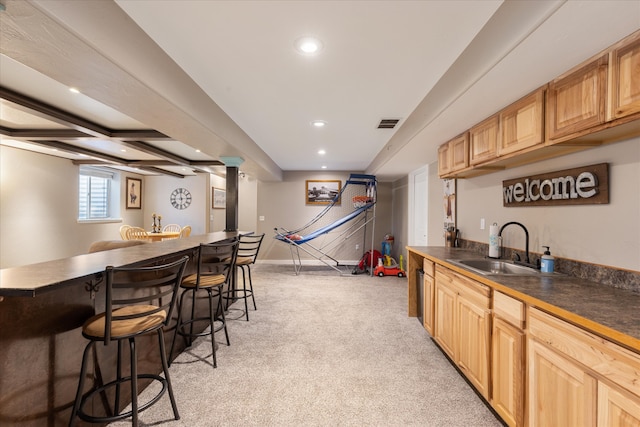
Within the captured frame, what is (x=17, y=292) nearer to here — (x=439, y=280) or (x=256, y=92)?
(x=256, y=92)

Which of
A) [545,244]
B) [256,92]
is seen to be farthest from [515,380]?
[256,92]

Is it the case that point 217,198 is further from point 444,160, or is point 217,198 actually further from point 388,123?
point 444,160

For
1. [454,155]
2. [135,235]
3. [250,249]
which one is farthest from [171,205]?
[454,155]

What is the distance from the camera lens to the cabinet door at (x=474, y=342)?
1878mm

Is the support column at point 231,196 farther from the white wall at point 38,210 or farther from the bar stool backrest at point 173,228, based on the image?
the bar stool backrest at point 173,228

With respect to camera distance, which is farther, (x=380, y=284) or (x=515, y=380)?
(x=380, y=284)

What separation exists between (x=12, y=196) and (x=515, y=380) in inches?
288

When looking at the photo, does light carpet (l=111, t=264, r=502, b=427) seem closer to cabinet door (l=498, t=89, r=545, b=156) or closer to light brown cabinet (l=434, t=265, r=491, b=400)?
light brown cabinet (l=434, t=265, r=491, b=400)

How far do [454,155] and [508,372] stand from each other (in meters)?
2.16

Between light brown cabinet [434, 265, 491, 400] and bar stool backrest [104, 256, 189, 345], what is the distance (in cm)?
194

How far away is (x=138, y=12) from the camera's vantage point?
160 centimetres

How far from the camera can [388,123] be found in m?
3.57

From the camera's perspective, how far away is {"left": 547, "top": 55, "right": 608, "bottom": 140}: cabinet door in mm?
1438

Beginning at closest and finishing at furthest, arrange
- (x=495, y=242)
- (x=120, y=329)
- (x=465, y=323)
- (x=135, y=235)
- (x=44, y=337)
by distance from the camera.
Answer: (x=44, y=337) → (x=120, y=329) → (x=465, y=323) → (x=495, y=242) → (x=135, y=235)
